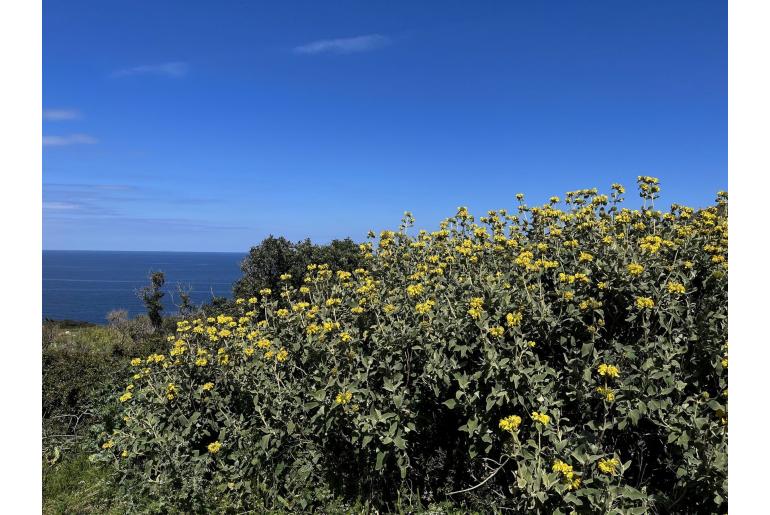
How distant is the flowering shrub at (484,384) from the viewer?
242 centimetres

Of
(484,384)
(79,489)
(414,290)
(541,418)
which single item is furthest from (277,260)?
(541,418)

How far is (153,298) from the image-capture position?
11102 millimetres

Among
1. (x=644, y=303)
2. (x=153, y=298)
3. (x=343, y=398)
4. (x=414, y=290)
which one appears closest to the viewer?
(x=644, y=303)

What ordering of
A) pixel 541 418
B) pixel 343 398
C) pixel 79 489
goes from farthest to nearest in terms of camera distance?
pixel 79 489 < pixel 343 398 < pixel 541 418

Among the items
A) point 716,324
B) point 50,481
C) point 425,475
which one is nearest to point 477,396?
point 425,475

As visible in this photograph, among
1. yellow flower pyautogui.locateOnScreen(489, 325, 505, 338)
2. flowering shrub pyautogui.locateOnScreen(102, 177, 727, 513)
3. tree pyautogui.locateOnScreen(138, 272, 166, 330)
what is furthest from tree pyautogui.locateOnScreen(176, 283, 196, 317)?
yellow flower pyautogui.locateOnScreen(489, 325, 505, 338)

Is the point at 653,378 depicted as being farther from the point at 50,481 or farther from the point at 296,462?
the point at 50,481

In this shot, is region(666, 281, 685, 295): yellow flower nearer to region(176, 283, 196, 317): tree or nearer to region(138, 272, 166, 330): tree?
region(176, 283, 196, 317): tree

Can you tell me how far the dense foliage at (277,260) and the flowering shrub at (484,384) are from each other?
454 centimetres

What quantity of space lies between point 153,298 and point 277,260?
4.14m

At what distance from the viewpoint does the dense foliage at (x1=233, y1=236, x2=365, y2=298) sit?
839 centimetres

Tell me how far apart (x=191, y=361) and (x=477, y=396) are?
83.8 inches

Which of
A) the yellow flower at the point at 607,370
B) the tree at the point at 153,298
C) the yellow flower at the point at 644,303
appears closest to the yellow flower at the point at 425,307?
the yellow flower at the point at 607,370

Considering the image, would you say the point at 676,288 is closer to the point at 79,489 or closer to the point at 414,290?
the point at 414,290
